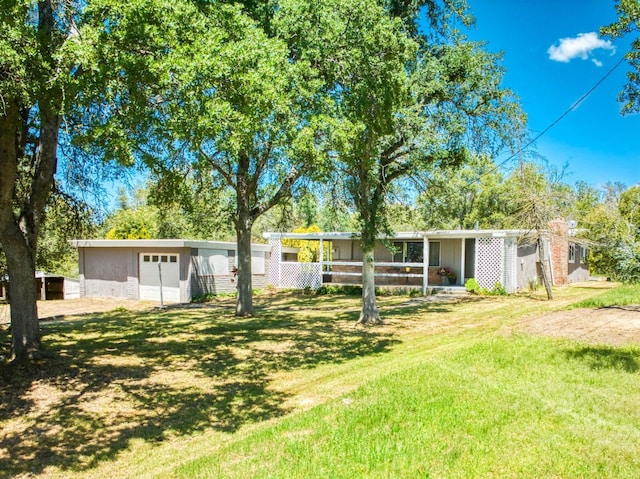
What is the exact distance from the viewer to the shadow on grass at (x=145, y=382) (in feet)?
16.5

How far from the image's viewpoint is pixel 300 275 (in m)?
24.5

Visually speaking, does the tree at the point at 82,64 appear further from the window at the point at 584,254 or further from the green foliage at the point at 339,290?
the window at the point at 584,254

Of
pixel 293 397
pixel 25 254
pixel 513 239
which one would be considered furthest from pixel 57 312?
pixel 513 239

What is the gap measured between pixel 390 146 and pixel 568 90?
8.86 meters

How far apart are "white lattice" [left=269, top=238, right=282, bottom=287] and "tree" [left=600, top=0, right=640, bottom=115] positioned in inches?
764

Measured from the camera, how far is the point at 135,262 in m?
20.8

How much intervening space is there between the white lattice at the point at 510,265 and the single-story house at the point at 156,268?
11.8 meters

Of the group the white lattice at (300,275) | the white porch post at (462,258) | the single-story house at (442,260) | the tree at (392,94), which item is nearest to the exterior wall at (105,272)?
the single-story house at (442,260)

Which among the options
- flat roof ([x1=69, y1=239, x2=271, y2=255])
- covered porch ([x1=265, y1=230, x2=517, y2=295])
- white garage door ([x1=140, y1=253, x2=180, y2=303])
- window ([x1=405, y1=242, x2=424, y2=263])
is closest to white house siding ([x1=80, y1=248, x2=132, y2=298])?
flat roof ([x1=69, y1=239, x2=271, y2=255])

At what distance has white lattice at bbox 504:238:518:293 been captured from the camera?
1981cm

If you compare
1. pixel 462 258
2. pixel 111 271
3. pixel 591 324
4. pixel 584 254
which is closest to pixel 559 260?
pixel 584 254

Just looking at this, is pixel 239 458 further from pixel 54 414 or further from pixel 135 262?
pixel 135 262

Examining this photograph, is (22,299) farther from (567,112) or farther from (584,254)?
(584,254)

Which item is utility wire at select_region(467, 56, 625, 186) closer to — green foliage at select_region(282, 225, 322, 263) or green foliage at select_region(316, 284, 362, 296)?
green foliage at select_region(316, 284, 362, 296)
